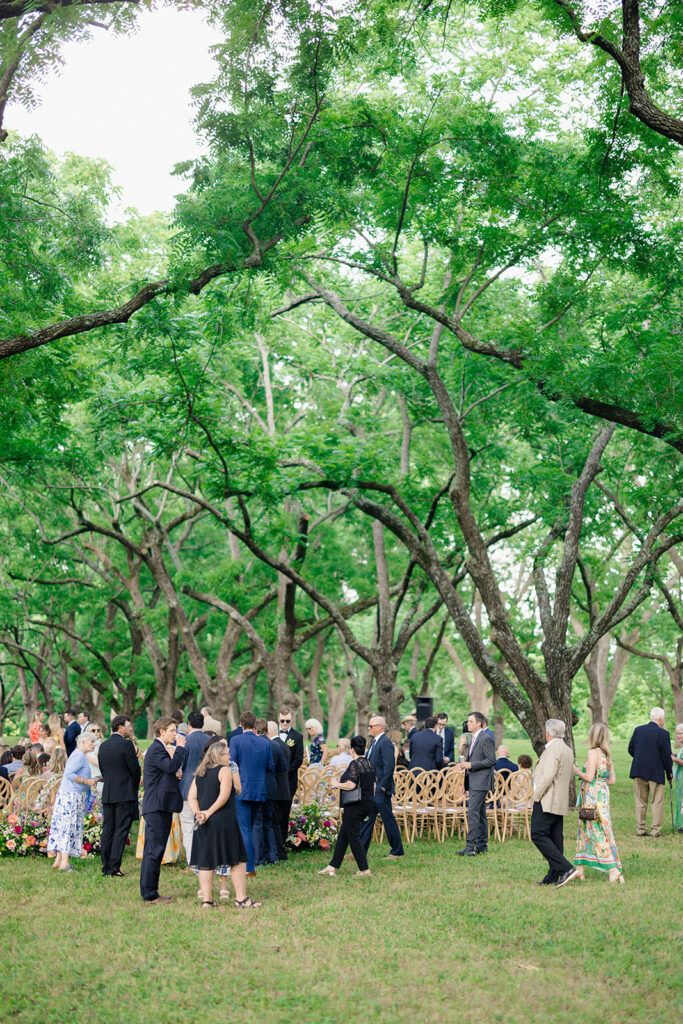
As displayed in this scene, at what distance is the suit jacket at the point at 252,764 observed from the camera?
10.0 meters

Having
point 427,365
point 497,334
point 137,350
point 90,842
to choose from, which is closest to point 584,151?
point 497,334

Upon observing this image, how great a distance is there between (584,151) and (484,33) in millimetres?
2739

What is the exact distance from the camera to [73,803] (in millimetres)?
10602

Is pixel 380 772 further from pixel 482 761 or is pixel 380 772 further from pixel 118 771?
pixel 118 771

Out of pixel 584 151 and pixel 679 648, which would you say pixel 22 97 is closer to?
pixel 584 151

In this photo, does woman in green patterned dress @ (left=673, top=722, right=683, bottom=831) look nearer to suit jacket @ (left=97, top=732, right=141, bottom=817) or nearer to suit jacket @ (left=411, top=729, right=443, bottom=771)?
suit jacket @ (left=411, top=729, right=443, bottom=771)

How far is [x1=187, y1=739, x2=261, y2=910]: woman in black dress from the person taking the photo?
26.7 ft

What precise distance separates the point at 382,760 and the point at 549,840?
2.20 metres

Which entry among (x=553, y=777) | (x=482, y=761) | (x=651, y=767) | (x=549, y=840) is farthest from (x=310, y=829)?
(x=651, y=767)

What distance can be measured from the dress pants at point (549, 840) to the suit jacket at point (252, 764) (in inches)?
117

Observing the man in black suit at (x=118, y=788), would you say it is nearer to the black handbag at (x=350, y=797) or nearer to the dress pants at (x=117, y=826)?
the dress pants at (x=117, y=826)

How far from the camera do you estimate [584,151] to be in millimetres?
14148

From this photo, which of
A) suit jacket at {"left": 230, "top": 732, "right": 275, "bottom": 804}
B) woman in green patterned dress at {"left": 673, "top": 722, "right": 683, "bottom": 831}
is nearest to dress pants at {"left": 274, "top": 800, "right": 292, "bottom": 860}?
suit jacket at {"left": 230, "top": 732, "right": 275, "bottom": 804}

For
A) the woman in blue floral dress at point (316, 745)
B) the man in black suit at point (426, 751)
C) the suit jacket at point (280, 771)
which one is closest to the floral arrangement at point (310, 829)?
the suit jacket at point (280, 771)
